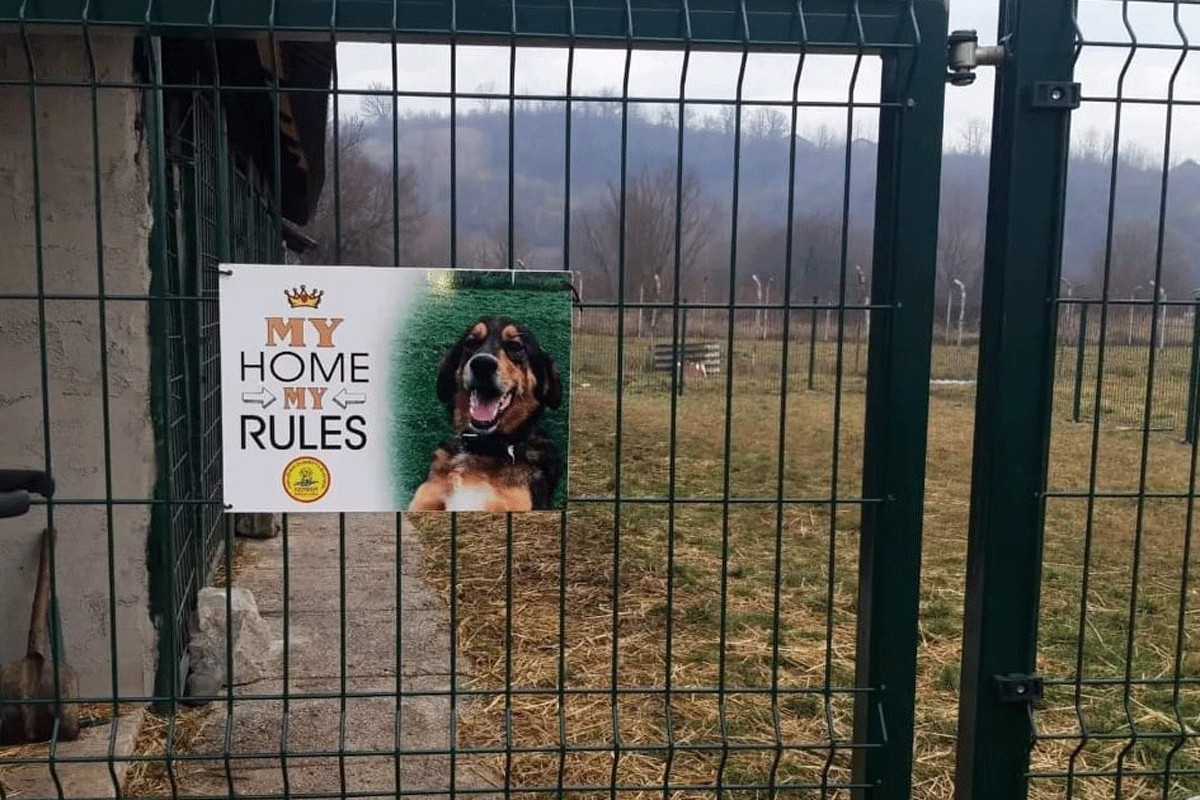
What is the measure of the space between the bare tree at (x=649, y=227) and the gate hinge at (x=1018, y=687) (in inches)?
50.5

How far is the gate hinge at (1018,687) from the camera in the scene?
8.63 feet

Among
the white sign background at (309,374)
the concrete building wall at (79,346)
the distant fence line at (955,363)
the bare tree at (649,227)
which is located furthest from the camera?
the distant fence line at (955,363)

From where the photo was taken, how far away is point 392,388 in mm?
2502

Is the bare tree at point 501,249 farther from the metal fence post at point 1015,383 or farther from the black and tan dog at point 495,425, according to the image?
the metal fence post at point 1015,383

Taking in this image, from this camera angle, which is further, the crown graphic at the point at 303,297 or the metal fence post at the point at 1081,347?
the metal fence post at the point at 1081,347

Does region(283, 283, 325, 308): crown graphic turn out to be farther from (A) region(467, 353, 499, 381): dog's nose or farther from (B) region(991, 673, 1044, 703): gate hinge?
(B) region(991, 673, 1044, 703): gate hinge

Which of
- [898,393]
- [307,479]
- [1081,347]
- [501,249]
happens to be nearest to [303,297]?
[307,479]

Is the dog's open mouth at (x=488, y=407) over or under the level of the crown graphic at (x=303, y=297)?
under

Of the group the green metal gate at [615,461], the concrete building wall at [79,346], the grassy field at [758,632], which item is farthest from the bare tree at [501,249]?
the concrete building wall at [79,346]

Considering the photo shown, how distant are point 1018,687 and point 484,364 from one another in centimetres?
148

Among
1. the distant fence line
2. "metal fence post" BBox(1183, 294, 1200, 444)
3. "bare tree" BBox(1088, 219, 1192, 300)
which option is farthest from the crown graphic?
"metal fence post" BBox(1183, 294, 1200, 444)

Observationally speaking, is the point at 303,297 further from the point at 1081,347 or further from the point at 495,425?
the point at 1081,347

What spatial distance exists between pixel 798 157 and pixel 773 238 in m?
0.62

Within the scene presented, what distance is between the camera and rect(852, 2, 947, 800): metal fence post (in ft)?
8.22
